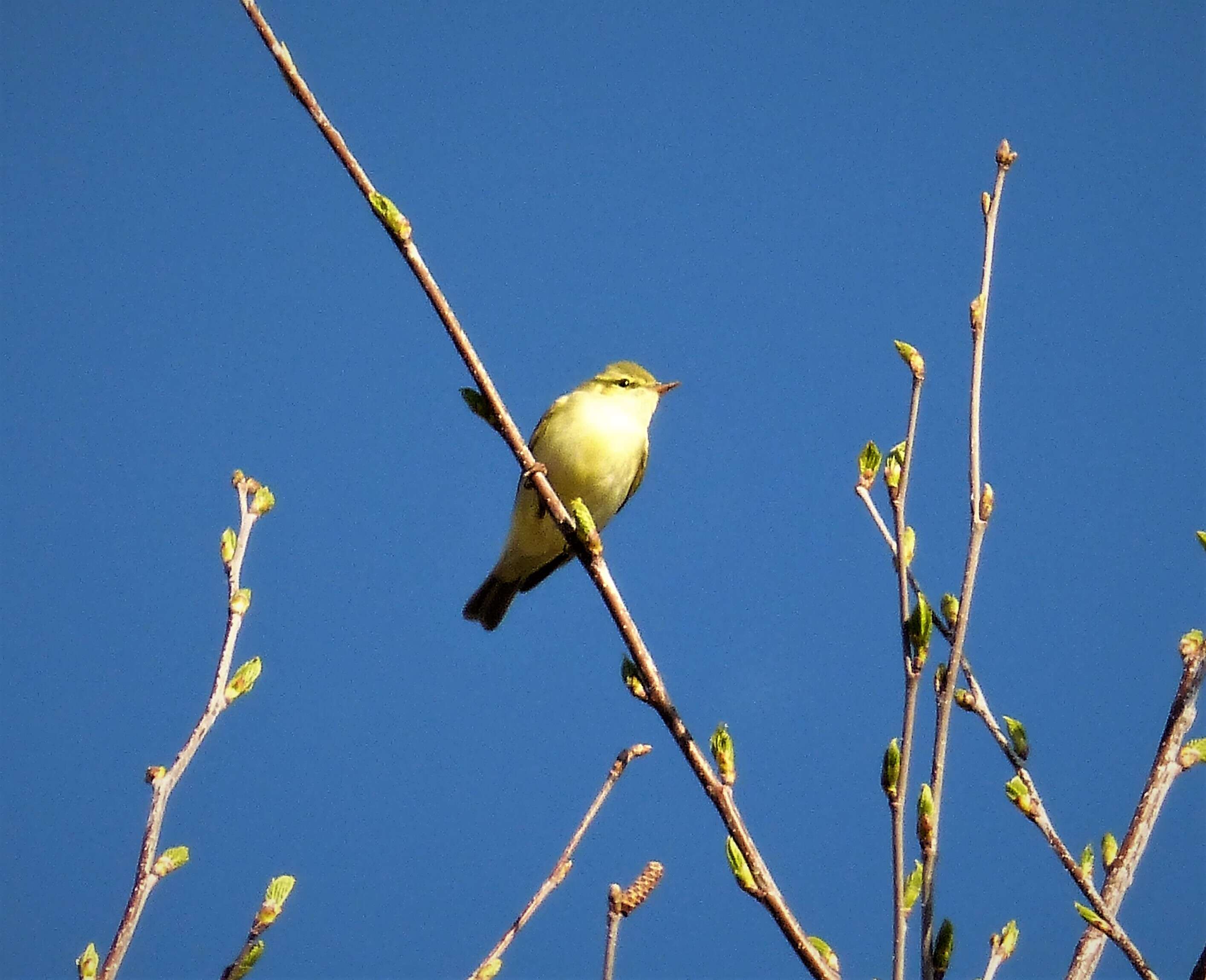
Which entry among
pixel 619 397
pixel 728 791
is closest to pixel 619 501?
pixel 619 397

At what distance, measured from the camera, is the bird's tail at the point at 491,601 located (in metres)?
8.59

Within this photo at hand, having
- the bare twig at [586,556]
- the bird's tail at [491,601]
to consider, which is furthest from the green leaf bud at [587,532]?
the bird's tail at [491,601]

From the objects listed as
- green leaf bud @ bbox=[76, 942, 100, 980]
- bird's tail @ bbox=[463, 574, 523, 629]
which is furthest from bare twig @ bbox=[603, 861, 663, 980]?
bird's tail @ bbox=[463, 574, 523, 629]

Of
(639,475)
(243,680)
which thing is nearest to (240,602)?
(243,680)

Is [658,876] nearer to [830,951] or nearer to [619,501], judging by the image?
[830,951]

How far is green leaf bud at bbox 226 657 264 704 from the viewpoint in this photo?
3.06 m

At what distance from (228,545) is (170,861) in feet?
3.40

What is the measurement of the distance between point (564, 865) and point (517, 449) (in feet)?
3.76

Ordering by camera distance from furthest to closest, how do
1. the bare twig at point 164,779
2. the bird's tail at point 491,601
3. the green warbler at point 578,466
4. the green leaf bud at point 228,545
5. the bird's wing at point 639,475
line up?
1. the bird's tail at point 491,601
2. the bird's wing at point 639,475
3. the green warbler at point 578,466
4. the green leaf bud at point 228,545
5. the bare twig at point 164,779

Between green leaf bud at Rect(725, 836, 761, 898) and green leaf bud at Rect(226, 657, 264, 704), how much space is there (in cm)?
131

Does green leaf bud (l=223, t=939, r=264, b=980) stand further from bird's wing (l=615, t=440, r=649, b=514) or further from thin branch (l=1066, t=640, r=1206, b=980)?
bird's wing (l=615, t=440, r=649, b=514)

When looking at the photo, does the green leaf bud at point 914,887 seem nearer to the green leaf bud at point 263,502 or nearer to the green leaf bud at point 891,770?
the green leaf bud at point 891,770

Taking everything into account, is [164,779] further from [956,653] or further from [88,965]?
[956,653]

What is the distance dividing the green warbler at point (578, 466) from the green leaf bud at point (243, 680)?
167 inches
